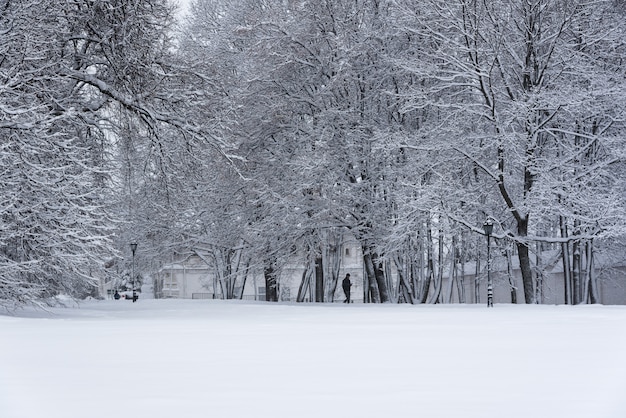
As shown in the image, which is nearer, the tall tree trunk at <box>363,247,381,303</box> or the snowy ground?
the snowy ground

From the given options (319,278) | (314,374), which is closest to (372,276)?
(319,278)

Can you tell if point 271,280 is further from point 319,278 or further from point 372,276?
point 372,276

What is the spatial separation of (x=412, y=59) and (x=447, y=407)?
27.8 m

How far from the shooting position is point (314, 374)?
856cm

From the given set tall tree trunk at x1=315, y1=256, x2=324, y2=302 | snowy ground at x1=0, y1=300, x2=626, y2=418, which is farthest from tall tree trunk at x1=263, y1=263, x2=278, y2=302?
snowy ground at x1=0, y1=300, x2=626, y2=418

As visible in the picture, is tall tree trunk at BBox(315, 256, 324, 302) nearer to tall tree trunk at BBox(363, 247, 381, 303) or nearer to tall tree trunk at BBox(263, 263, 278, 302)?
tall tree trunk at BBox(263, 263, 278, 302)

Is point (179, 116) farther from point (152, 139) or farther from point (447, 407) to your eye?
point (447, 407)

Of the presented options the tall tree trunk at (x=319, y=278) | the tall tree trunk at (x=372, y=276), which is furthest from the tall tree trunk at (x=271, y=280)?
the tall tree trunk at (x=372, y=276)

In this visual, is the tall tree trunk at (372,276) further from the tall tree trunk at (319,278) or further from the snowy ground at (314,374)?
the snowy ground at (314,374)

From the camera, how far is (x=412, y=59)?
110ft

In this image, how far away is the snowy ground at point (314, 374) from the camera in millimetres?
6539

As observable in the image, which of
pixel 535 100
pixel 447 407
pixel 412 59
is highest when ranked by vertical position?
pixel 412 59

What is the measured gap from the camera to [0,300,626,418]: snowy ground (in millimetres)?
6539

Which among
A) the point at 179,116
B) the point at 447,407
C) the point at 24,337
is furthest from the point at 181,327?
the point at 447,407
